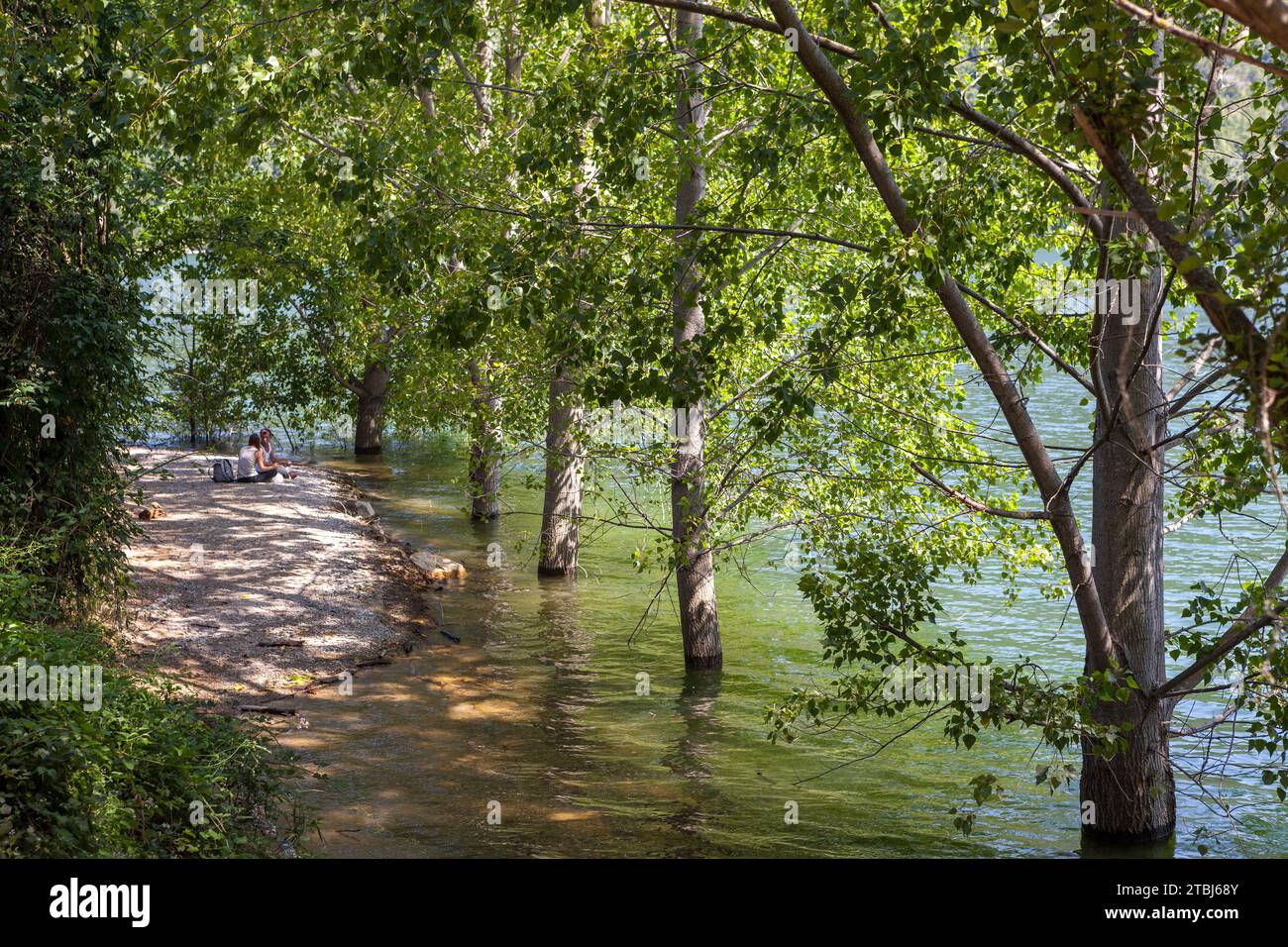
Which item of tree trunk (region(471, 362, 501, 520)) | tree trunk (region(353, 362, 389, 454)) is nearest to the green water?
tree trunk (region(471, 362, 501, 520))

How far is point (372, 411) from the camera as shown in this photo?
3225 centimetres

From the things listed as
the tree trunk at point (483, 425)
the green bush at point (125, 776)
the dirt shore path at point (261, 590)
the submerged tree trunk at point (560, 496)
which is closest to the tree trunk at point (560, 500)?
the submerged tree trunk at point (560, 496)

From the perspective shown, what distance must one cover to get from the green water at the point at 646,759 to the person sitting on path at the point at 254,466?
5805 mm

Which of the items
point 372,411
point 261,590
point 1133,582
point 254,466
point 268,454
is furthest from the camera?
point 372,411

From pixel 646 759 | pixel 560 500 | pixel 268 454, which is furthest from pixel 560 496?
pixel 646 759

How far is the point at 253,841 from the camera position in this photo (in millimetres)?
7316

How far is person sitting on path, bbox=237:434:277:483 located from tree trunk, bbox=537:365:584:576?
5.90 m

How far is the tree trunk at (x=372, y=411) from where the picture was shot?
101 ft

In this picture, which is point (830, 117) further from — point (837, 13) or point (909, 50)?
point (909, 50)

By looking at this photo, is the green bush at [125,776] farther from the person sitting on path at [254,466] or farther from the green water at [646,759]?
the person sitting on path at [254,466]

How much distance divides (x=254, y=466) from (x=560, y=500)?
6.52 m

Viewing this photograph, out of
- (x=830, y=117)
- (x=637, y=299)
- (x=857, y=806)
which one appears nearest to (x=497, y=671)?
(x=857, y=806)

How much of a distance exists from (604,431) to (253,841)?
1116 cm

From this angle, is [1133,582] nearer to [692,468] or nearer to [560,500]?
[692,468]
